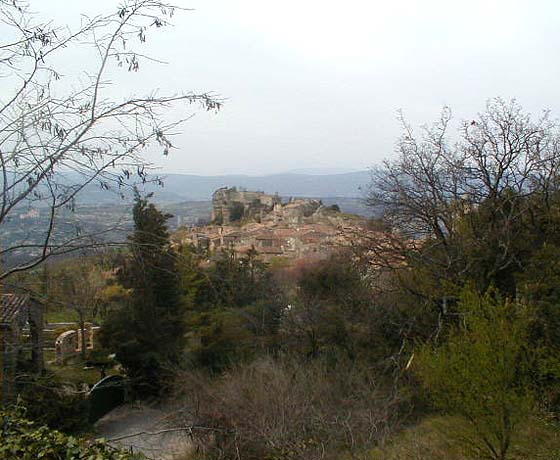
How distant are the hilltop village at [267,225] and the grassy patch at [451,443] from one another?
20998 mm

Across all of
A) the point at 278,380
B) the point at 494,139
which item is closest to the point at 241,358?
the point at 278,380

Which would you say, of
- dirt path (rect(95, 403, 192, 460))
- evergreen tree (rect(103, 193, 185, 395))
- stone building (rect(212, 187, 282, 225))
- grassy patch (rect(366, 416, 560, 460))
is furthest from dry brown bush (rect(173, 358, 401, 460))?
stone building (rect(212, 187, 282, 225))

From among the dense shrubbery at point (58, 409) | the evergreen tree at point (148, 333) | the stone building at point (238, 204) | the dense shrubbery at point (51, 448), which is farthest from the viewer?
the stone building at point (238, 204)

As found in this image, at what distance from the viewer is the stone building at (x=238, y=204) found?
6325 cm

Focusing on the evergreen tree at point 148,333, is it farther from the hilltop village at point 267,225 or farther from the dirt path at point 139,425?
the hilltop village at point 267,225

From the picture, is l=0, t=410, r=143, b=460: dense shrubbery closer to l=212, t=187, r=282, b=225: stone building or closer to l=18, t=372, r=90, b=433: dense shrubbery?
l=18, t=372, r=90, b=433: dense shrubbery

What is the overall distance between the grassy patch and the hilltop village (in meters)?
21.0

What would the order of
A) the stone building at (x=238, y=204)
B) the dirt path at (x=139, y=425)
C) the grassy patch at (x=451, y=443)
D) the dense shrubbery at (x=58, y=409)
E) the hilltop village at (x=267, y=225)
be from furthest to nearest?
the stone building at (x=238, y=204)
the hilltop village at (x=267, y=225)
the dirt path at (x=139, y=425)
the dense shrubbery at (x=58, y=409)
the grassy patch at (x=451, y=443)

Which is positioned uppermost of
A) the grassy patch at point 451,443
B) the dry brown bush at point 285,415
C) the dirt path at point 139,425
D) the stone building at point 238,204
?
the stone building at point 238,204

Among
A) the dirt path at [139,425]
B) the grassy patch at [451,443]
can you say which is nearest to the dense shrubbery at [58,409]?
the dirt path at [139,425]

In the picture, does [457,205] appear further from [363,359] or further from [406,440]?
[406,440]

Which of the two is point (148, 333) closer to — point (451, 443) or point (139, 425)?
point (139, 425)

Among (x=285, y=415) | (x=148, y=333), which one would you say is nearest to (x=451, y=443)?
(x=285, y=415)

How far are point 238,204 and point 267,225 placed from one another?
12.4 m
